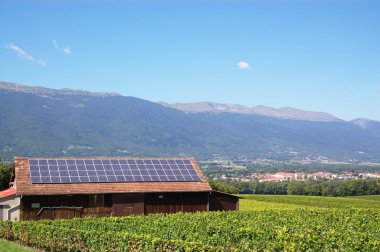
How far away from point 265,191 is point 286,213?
265 feet

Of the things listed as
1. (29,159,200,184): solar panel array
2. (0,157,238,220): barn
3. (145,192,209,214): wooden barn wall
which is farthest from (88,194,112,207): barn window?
(145,192,209,214): wooden barn wall

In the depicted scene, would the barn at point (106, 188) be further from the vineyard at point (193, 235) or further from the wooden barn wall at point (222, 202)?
the vineyard at point (193, 235)

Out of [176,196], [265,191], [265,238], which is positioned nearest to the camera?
[265,238]

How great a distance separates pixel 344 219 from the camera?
37812mm

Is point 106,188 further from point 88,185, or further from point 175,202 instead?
point 175,202

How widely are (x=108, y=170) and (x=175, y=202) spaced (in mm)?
5551

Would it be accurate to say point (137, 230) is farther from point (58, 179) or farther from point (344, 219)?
point (344, 219)

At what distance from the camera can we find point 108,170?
4084 centimetres

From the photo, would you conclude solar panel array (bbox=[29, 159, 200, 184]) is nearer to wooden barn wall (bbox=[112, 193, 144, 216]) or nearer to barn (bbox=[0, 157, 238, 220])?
barn (bbox=[0, 157, 238, 220])

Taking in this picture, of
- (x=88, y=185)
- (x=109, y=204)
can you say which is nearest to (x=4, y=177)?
(x=88, y=185)

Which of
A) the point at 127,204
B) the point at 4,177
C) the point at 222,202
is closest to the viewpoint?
the point at 127,204

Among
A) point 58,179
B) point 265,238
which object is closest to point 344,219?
point 265,238

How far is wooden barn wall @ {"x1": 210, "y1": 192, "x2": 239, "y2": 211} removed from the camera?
42656mm

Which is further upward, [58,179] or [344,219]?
[58,179]
